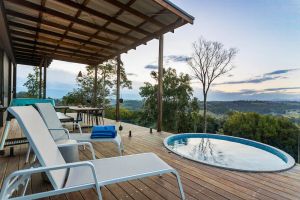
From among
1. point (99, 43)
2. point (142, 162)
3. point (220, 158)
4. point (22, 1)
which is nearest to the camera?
point (142, 162)

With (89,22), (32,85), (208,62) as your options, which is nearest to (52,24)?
(89,22)

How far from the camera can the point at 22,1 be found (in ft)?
13.6

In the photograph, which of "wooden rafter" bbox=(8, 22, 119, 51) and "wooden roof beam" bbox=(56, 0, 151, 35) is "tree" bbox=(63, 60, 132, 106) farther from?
"wooden roof beam" bbox=(56, 0, 151, 35)

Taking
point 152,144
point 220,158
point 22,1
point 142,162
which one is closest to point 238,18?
point 220,158

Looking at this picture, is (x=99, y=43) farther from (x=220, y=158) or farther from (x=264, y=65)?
(x=264, y=65)

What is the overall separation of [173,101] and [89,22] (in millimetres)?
11078

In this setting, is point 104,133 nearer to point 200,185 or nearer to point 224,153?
point 200,185

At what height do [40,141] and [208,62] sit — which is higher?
[208,62]

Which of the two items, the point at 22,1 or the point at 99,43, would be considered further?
the point at 99,43

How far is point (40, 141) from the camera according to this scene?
159 cm

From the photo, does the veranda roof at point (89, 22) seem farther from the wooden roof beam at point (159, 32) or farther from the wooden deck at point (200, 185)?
the wooden deck at point (200, 185)

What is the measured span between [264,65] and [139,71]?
951 centimetres

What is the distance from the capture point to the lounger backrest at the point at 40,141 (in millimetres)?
1397

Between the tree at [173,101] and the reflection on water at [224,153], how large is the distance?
9565mm
